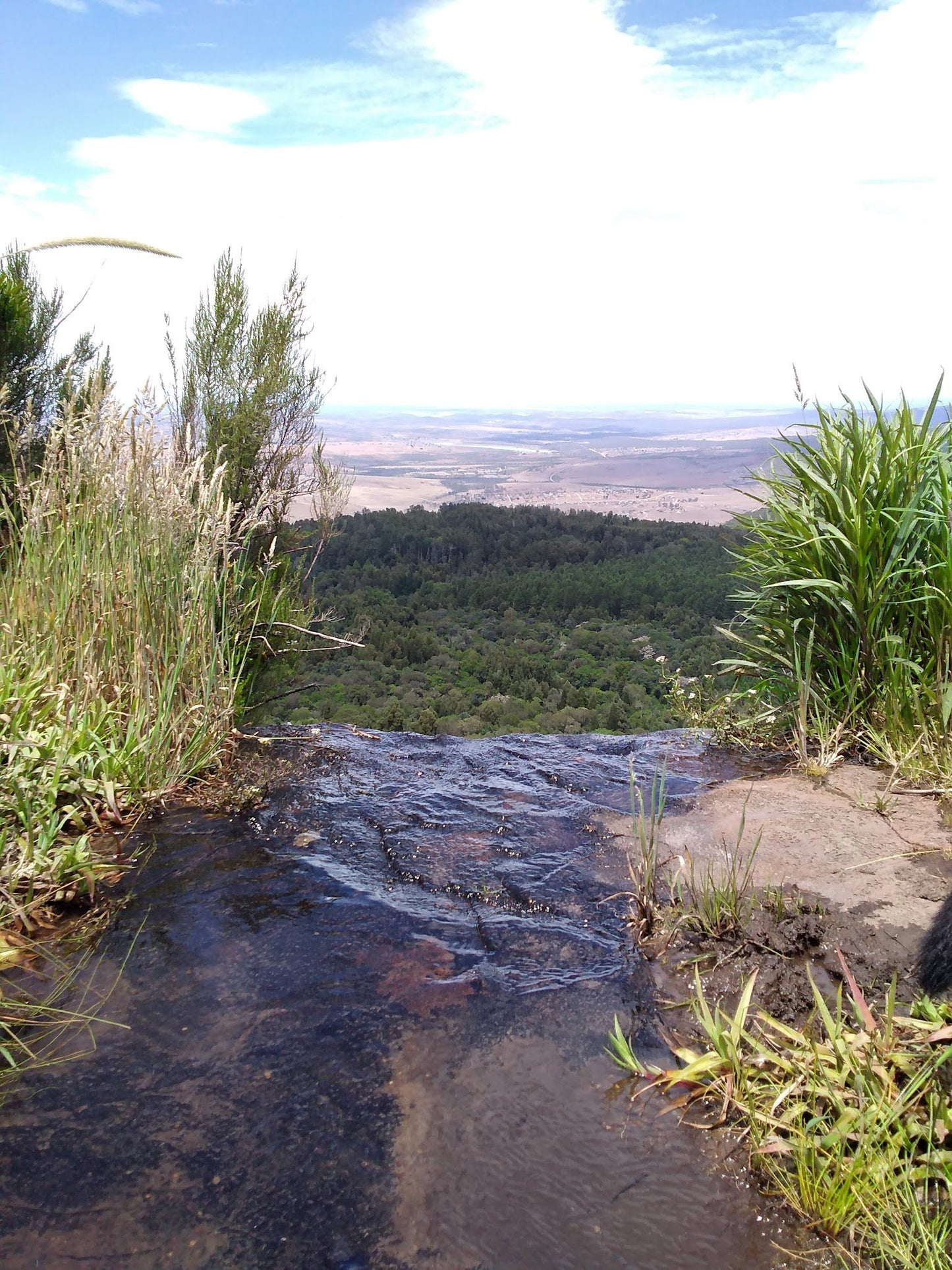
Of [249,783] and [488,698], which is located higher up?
[249,783]

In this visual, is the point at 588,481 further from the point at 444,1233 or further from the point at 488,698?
the point at 444,1233

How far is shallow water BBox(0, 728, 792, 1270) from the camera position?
1796 mm

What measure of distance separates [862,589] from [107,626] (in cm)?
358

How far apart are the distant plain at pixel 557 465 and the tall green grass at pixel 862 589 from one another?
433 mm

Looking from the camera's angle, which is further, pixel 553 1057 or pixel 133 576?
pixel 133 576

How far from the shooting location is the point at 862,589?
4344mm

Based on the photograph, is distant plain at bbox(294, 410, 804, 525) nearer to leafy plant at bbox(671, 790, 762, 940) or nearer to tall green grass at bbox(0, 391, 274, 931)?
leafy plant at bbox(671, 790, 762, 940)

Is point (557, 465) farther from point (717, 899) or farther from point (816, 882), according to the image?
point (717, 899)

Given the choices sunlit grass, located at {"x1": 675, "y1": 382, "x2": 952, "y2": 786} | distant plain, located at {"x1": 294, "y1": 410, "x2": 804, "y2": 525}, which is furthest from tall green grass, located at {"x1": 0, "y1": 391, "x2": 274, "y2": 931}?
distant plain, located at {"x1": 294, "y1": 410, "x2": 804, "y2": 525}

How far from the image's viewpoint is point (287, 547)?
28.1ft

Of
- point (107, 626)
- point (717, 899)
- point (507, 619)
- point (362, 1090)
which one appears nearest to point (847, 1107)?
point (717, 899)

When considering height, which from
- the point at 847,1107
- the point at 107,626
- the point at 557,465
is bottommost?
the point at 847,1107

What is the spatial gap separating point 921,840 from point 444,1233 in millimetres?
2426

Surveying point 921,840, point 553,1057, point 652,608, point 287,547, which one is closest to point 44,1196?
point 553,1057
